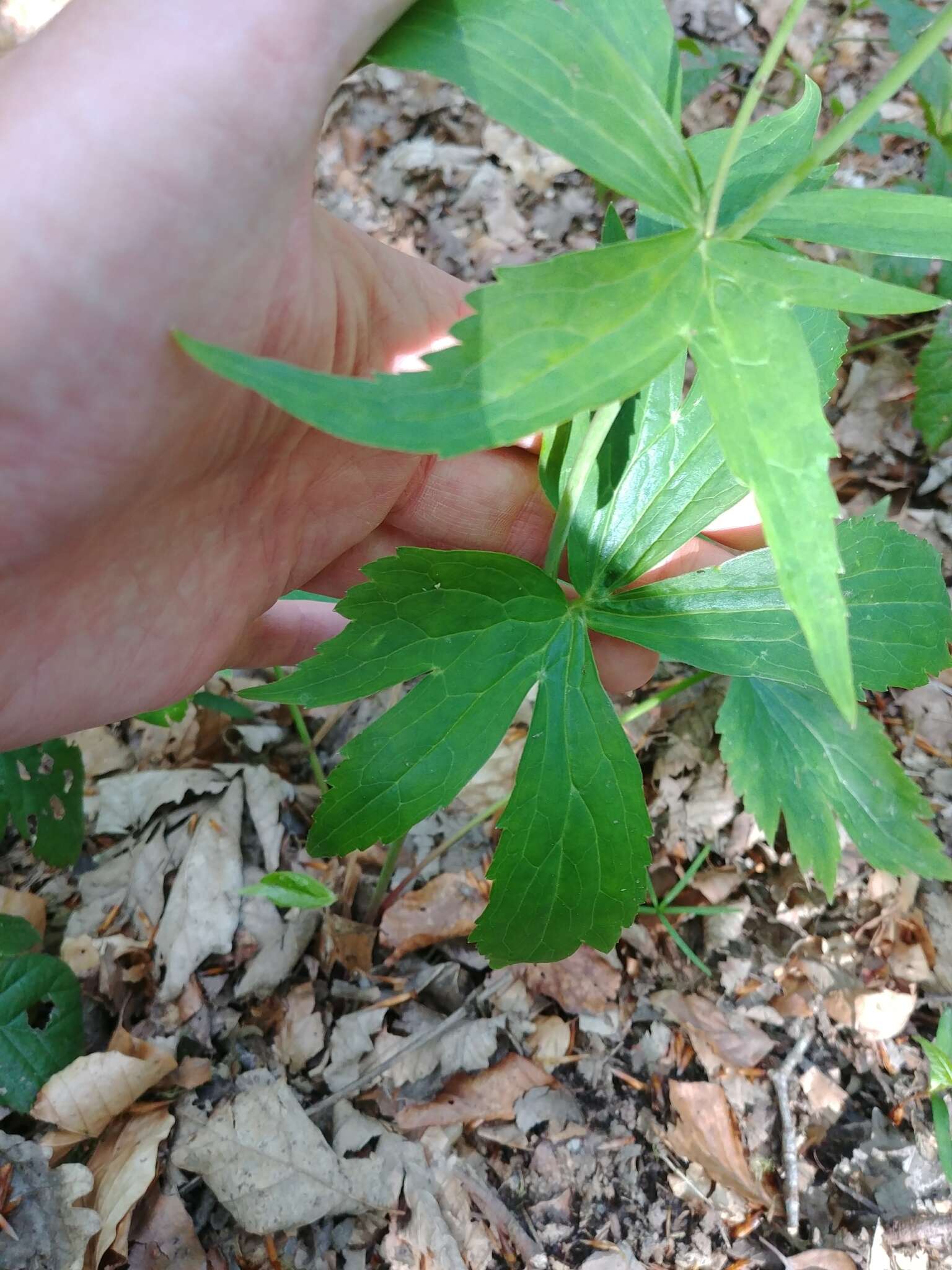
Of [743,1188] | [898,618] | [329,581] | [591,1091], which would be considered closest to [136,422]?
[329,581]

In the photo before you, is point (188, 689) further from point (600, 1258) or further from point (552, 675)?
point (600, 1258)

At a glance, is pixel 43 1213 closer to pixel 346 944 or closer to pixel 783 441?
pixel 346 944

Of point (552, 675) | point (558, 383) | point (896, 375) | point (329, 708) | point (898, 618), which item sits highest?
point (558, 383)

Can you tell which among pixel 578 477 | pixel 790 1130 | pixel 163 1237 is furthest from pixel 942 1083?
pixel 163 1237

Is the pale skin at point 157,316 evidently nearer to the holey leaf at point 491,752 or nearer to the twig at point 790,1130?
the holey leaf at point 491,752

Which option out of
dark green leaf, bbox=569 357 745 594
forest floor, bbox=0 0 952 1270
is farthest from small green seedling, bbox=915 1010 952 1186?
dark green leaf, bbox=569 357 745 594
